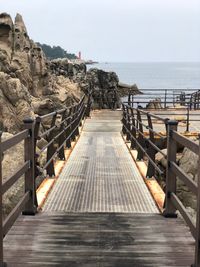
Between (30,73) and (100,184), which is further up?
(30,73)

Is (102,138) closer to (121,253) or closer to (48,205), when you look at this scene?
(48,205)

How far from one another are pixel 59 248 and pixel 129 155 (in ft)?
22.1

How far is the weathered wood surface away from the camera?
4.17 meters

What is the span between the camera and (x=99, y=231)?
499 cm

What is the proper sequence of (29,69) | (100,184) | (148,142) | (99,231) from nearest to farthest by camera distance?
(99,231), (100,184), (148,142), (29,69)

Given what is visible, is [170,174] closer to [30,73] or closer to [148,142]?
[148,142]

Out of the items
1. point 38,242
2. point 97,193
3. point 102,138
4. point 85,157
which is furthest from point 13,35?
point 38,242

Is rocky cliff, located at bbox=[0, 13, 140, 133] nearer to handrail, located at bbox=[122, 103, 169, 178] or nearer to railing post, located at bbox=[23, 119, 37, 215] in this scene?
handrail, located at bbox=[122, 103, 169, 178]

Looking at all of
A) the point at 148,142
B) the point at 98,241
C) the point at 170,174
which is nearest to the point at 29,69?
the point at 148,142

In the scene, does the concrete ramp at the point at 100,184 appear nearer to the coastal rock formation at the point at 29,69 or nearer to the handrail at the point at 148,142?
the handrail at the point at 148,142

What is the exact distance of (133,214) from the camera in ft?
18.9

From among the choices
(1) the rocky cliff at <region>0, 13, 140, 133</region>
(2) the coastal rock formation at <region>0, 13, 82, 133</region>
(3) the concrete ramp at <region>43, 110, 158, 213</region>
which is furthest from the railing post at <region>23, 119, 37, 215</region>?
(2) the coastal rock formation at <region>0, 13, 82, 133</region>

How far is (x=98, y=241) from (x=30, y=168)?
1418 millimetres

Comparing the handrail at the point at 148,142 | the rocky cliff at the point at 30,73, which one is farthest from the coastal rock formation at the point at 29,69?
the handrail at the point at 148,142
